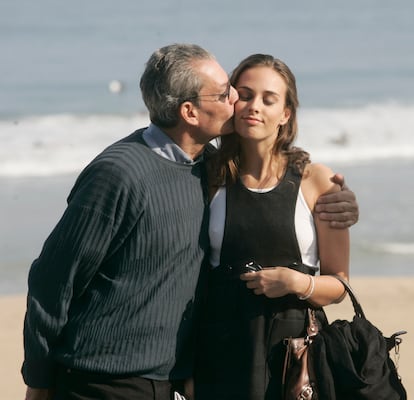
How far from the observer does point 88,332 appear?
3740 mm

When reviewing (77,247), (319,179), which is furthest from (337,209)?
(77,247)

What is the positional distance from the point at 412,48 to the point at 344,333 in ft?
69.0

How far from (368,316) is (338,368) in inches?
153

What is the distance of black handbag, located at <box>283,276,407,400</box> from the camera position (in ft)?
12.6

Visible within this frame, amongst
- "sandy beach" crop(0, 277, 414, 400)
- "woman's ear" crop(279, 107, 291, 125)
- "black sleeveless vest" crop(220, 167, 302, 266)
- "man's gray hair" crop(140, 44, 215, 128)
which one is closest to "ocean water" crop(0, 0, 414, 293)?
"sandy beach" crop(0, 277, 414, 400)

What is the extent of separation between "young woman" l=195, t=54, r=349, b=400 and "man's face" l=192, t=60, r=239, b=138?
0.27 feet

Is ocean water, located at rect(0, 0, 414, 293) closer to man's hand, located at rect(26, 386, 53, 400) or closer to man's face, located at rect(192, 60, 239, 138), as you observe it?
man's hand, located at rect(26, 386, 53, 400)

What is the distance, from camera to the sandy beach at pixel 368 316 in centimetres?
678

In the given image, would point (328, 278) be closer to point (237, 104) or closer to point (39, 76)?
point (237, 104)

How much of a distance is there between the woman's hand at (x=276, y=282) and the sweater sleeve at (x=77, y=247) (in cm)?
46

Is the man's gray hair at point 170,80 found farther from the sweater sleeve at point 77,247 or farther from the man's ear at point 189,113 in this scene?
the sweater sleeve at point 77,247

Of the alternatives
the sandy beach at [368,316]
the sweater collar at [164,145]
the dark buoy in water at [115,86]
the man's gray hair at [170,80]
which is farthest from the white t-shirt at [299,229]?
the dark buoy in water at [115,86]

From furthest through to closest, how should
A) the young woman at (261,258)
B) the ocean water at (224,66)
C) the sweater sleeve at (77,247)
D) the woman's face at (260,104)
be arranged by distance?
1. the ocean water at (224,66)
2. the woman's face at (260,104)
3. the young woman at (261,258)
4. the sweater sleeve at (77,247)

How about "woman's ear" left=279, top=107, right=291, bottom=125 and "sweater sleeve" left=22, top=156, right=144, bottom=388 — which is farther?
"woman's ear" left=279, top=107, right=291, bottom=125
